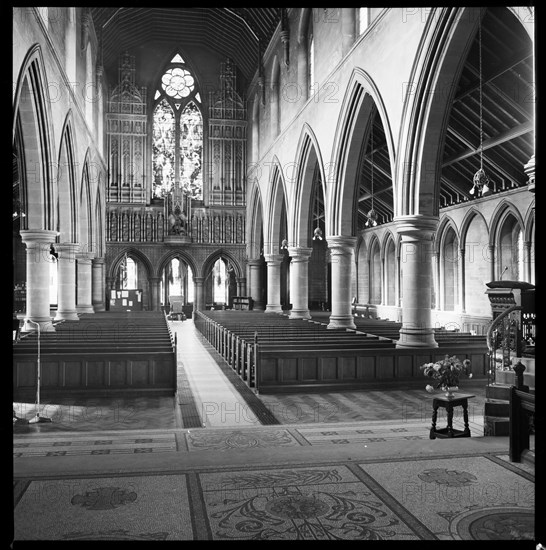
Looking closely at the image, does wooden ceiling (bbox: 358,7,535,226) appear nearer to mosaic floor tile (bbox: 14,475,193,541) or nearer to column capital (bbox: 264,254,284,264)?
column capital (bbox: 264,254,284,264)

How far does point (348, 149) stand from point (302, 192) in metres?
4.72

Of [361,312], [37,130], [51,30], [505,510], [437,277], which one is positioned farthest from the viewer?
[361,312]

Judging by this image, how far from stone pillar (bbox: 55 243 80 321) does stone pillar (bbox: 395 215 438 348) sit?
1016 centimetres

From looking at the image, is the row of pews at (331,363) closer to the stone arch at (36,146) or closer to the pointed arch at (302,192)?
the stone arch at (36,146)

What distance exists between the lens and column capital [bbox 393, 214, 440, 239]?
1045cm

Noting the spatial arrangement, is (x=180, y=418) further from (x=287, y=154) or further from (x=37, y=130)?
(x=287, y=154)

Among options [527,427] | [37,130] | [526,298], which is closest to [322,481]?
[527,427]

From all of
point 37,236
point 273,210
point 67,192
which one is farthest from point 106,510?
point 273,210

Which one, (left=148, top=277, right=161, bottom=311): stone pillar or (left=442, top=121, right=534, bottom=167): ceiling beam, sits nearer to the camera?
(left=442, top=121, right=534, bottom=167): ceiling beam

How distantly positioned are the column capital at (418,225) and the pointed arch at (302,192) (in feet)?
27.0

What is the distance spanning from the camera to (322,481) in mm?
3969

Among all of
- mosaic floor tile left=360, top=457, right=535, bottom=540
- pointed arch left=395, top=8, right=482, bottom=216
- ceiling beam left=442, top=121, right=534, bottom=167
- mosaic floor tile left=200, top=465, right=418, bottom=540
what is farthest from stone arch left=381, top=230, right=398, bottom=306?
mosaic floor tile left=200, top=465, right=418, bottom=540

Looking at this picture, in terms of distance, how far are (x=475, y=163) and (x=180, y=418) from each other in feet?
41.7

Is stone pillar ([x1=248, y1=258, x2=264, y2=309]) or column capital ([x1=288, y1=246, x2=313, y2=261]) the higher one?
column capital ([x1=288, y1=246, x2=313, y2=261])
